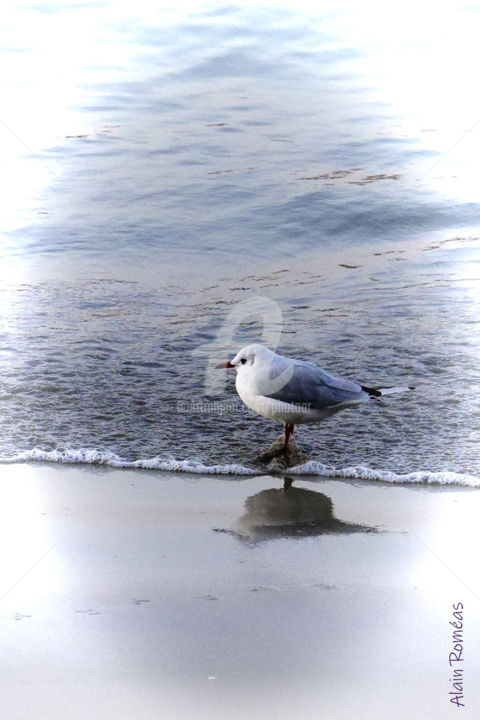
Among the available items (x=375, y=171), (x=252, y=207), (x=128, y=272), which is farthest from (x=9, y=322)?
(x=375, y=171)

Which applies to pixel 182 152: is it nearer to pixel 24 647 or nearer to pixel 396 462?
pixel 396 462

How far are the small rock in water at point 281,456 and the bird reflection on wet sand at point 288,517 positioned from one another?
0.59ft

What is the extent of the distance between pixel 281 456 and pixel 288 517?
0.55m

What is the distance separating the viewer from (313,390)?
334 cm

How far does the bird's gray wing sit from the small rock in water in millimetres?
190

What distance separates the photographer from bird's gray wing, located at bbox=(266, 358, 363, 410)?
3318 mm

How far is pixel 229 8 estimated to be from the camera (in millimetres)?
10461

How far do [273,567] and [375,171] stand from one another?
6.47 meters

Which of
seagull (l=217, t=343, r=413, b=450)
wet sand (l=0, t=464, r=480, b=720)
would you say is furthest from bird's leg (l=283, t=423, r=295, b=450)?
wet sand (l=0, t=464, r=480, b=720)
